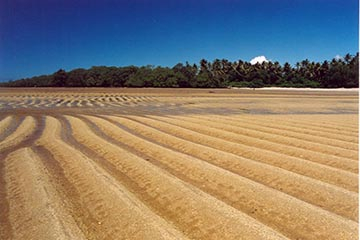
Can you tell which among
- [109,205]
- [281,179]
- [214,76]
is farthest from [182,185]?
[214,76]

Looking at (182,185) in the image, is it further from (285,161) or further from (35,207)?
(285,161)

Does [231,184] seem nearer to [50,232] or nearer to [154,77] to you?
[50,232]

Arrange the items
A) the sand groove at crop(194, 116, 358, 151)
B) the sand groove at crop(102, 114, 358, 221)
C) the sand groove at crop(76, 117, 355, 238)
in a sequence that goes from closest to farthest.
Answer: the sand groove at crop(76, 117, 355, 238)
the sand groove at crop(102, 114, 358, 221)
the sand groove at crop(194, 116, 358, 151)

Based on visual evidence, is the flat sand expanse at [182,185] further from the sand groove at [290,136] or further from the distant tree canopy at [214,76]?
the distant tree canopy at [214,76]

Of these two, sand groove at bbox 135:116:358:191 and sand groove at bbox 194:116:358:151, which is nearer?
sand groove at bbox 135:116:358:191

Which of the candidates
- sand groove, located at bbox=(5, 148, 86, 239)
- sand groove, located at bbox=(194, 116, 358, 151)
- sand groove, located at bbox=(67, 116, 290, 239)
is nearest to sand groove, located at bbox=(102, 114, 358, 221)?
sand groove, located at bbox=(67, 116, 290, 239)

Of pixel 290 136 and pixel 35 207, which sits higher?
pixel 35 207

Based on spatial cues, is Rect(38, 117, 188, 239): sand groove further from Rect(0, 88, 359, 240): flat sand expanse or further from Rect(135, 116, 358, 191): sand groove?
Rect(135, 116, 358, 191): sand groove

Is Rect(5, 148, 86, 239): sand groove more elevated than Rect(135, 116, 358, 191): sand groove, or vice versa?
Rect(5, 148, 86, 239): sand groove

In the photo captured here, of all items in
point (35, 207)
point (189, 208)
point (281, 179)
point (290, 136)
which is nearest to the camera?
point (189, 208)

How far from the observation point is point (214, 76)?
204 ft

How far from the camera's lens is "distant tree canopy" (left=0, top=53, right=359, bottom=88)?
52312 mm

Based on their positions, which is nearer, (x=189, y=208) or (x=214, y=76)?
(x=189, y=208)

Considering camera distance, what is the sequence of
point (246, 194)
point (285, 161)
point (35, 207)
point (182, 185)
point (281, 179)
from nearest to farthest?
point (35, 207)
point (246, 194)
point (182, 185)
point (281, 179)
point (285, 161)
